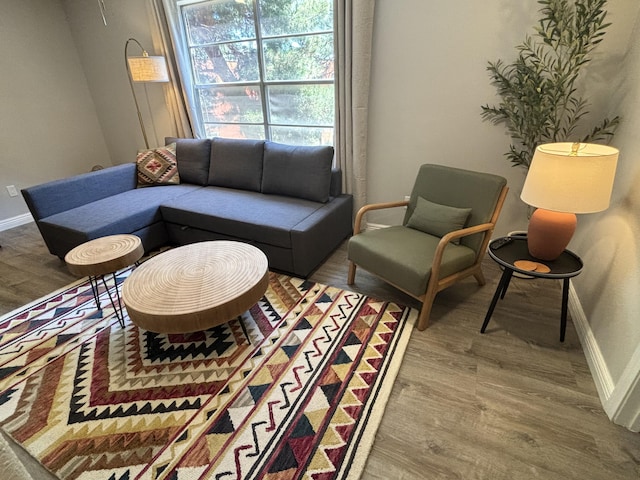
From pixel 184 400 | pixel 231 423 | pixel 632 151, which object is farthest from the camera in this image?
pixel 632 151

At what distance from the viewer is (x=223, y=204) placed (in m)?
2.74

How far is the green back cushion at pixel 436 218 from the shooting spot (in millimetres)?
2076

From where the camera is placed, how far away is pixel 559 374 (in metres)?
1.60

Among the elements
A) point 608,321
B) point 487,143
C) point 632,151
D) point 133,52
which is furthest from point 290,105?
point 608,321

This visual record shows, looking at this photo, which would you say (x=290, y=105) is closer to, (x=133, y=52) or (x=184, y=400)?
(x=133, y=52)

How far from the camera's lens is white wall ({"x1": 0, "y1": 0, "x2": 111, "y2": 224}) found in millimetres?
3424

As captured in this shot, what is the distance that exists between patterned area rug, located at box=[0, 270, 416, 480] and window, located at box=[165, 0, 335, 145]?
1.97 metres

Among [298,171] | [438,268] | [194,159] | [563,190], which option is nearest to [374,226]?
[298,171]

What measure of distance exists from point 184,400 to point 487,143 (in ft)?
8.78

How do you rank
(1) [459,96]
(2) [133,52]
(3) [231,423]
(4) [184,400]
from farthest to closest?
(2) [133,52] < (1) [459,96] < (4) [184,400] < (3) [231,423]

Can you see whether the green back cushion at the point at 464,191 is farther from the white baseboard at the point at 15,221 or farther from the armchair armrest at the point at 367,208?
the white baseboard at the point at 15,221

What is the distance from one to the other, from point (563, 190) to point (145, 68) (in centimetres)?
356

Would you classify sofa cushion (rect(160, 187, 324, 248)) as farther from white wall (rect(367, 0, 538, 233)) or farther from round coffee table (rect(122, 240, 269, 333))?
white wall (rect(367, 0, 538, 233))

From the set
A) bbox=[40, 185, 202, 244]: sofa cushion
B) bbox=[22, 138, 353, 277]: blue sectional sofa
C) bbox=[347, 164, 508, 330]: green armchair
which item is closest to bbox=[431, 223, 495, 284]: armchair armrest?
bbox=[347, 164, 508, 330]: green armchair
